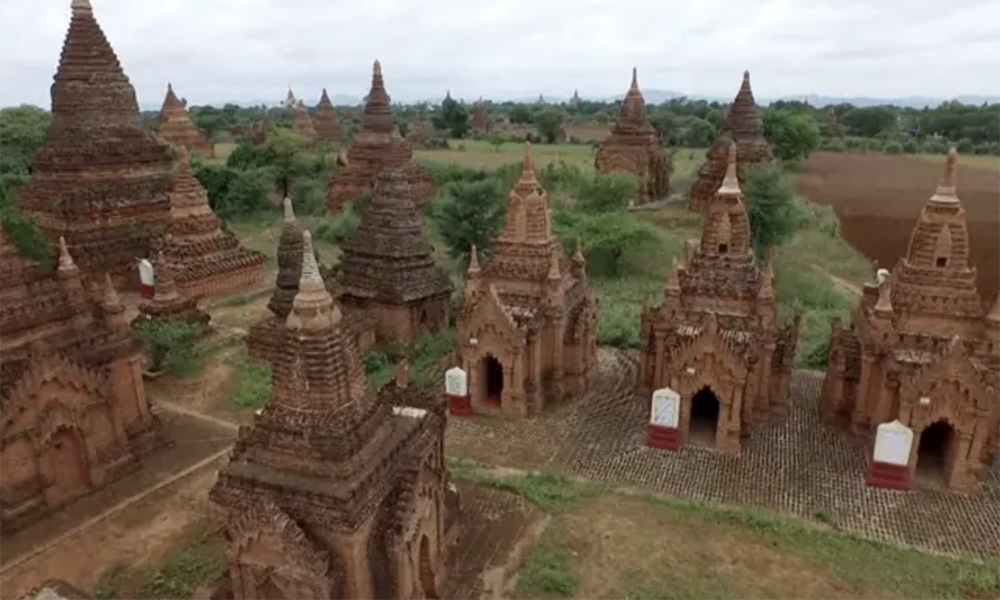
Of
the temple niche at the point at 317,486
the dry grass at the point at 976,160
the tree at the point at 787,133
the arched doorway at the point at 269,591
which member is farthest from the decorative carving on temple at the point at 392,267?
the dry grass at the point at 976,160

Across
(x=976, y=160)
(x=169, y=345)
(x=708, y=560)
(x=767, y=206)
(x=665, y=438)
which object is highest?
(x=767, y=206)

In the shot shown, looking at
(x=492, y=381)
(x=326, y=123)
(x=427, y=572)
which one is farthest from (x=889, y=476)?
(x=326, y=123)

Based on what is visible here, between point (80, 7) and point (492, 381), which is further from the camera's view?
point (80, 7)

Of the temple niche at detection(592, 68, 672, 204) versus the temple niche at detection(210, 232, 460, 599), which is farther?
the temple niche at detection(592, 68, 672, 204)

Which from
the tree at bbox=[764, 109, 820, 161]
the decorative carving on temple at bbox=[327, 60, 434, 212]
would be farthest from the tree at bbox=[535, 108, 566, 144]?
the decorative carving on temple at bbox=[327, 60, 434, 212]

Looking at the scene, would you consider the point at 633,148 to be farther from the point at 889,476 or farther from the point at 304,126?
the point at 889,476

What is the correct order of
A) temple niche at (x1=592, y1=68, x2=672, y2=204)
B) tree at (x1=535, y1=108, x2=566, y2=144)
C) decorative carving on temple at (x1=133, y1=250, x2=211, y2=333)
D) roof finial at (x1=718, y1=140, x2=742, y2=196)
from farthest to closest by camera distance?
tree at (x1=535, y1=108, x2=566, y2=144) → temple niche at (x1=592, y1=68, x2=672, y2=204) → decorative carving on temple at (x1=133, y1=250, x2=211, y2=333) → roof finial at (x1=718, y1=140, x2=742, y2=196)

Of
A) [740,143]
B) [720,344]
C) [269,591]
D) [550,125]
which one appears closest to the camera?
[269,591]

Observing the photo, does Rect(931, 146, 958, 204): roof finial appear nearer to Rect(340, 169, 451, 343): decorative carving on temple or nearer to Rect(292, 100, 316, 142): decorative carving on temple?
Rect(340, 169, 451, 343): decorative carving on temple
